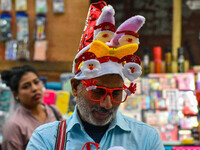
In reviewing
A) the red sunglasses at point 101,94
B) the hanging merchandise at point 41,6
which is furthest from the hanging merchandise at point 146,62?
the red sunglasses at point 101,94

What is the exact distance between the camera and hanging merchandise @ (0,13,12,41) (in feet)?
18.1

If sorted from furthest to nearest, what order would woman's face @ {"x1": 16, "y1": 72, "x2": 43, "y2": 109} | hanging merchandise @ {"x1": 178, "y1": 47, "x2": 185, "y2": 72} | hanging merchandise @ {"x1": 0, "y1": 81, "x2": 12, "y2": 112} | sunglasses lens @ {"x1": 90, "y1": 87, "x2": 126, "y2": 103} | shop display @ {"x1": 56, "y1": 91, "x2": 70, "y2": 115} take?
hanging merchandise @ {"x1": 178, "y1": 47, "x2": 185, "y2": 72} → shop display @ {"x1": 56, "y1": 91, "x2": 70, "y2": 115} → hanging merchandise @ {"x1": 0, "y1": 81, "x2": 12, "y2": 112} → woman's face @ {"x1": 16, "y1": 72, "x2": 43, "y2": 109} → sunglasses lens @ {"x1": 90, "y1": 87, "x2": 126, "y2": 103}

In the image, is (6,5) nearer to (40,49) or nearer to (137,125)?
(40,49)

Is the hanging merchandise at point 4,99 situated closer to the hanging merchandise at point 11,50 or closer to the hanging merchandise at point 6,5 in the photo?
the hanging merchandise at point 11,50

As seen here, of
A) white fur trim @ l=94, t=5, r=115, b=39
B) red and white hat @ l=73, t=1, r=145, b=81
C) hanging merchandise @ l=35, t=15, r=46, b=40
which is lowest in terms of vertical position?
red and white hat @ l=73, t=1, r=145, b=81

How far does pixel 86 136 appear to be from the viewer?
1793mm

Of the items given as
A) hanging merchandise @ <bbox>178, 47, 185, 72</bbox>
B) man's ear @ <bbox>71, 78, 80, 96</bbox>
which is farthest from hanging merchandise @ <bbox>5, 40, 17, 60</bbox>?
man's ear @ <bbox>71, 78, 80, 96</bbox>

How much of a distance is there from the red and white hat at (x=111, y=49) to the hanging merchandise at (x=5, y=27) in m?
3.95

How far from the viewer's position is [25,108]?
11.0 ft

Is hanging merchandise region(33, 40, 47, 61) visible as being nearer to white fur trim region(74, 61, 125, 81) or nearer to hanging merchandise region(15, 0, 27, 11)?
hanging merchandise region(15, 0, 27, 11)

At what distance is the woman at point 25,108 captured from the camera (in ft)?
10.0

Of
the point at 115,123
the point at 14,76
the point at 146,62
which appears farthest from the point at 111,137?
the point at 146,62

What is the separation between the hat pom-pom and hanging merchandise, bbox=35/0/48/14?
395 cm

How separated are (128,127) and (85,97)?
275 mm
